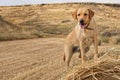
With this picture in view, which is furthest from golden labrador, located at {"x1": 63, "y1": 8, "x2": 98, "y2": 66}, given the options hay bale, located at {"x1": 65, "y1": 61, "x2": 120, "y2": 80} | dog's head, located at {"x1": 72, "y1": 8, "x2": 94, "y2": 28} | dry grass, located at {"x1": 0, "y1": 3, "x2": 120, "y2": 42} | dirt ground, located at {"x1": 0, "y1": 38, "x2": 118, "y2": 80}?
dry grass, located at {"x1": 0, "y1": 3, "x2": 120, "y2": 42}

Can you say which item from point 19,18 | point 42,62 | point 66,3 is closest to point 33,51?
point 42,62

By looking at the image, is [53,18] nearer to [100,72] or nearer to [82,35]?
[82,35]

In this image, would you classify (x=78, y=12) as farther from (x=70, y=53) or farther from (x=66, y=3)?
(x=66, y=3)

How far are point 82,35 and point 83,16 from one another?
60 cm

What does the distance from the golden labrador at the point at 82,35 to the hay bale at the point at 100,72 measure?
96.1 inches

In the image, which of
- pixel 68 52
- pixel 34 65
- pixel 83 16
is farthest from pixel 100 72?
pixel 34 65

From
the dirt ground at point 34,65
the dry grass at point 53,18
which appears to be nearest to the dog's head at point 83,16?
the dirt ground at point 34,65

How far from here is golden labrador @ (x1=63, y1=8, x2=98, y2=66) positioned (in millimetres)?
8180

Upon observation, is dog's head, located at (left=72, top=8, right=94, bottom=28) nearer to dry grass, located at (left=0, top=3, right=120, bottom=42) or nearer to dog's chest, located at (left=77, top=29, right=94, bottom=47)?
dog's chest, located at (left=77, top=29, right=94, bottom=47)

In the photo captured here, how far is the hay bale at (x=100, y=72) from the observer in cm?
554

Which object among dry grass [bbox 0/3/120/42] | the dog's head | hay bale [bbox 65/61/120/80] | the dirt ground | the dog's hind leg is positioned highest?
hay bale [bbox 65/61/120/80]

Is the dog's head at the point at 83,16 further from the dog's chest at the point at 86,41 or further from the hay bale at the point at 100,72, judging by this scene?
the hay bale at the point at 100,72

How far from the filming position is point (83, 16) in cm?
811

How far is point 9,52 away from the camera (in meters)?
12.9
